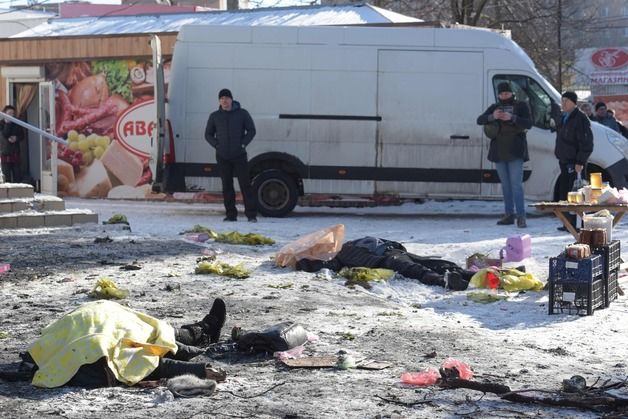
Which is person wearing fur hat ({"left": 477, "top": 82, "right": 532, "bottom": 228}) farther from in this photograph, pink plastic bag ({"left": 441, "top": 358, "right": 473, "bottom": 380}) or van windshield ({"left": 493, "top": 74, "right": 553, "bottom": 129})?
pink plastic bag ({"left": 441, "top": 358, "right": 473, "bottom": 380})

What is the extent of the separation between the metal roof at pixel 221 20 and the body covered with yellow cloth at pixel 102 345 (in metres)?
13.9

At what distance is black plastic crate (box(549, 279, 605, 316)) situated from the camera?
948cm

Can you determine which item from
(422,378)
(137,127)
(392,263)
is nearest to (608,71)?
(137,127)

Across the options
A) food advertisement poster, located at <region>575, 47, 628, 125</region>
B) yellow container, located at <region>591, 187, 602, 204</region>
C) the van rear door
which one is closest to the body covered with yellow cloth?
yellow container, located at <region>591, 187, 602, 204</region>

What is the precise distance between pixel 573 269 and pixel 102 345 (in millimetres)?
4361

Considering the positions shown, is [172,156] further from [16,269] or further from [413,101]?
[16,269]

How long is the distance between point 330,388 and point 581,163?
30.1ft

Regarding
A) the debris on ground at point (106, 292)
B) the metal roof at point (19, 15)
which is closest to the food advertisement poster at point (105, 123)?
the debris on ground at point (106, 292)

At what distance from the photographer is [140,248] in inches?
521

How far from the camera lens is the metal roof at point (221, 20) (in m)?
21.3

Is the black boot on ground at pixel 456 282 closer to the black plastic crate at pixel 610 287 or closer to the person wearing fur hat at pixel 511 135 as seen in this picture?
the black plastic crate at pixel 610 287

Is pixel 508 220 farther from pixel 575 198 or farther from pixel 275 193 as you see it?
pixel 575 198

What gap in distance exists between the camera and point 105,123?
69.8ft

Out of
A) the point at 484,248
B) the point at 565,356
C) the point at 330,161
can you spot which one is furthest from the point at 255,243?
the point at 565,356
